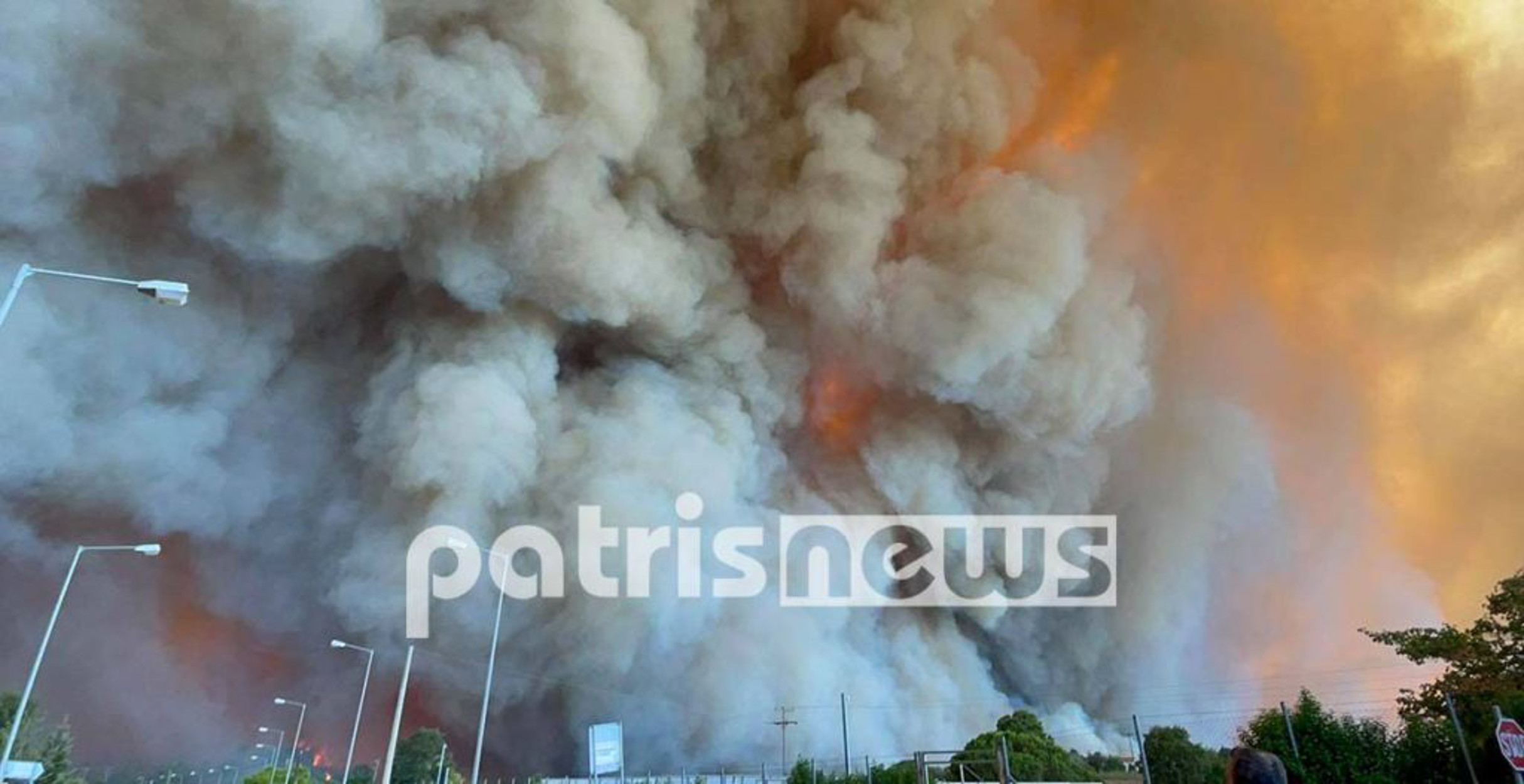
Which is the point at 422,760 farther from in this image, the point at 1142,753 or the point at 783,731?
the point at 1142,753

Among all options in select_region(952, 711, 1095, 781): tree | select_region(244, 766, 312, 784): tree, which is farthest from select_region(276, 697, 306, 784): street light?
select_region(952, 711, 1095, 781): tree

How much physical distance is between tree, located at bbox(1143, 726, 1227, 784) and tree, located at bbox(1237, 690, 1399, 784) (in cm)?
141

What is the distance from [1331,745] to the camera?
2242 cm

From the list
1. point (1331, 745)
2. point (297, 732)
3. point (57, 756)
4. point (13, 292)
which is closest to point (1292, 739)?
point (1331, 745)

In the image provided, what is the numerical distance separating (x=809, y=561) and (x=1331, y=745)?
54.8ft

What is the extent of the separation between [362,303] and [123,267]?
313 inches

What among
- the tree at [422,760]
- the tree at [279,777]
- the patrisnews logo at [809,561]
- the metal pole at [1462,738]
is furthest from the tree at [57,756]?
the metal pole at [1462,738]

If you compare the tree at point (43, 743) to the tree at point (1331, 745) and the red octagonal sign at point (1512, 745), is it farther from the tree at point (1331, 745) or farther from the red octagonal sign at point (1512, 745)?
the red octagonal sign at point (1512, 745)

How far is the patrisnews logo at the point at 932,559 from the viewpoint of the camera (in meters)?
31.7

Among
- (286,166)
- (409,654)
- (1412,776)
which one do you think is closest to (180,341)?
(286,166)

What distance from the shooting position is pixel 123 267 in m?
21.7

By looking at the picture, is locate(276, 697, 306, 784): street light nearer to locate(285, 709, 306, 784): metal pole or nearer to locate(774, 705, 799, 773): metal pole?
locate(285, 709, 306, 784): metal pole

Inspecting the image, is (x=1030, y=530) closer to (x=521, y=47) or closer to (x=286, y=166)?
(x=521, y=47)

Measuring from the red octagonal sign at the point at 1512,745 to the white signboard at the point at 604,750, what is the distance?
14176 millimetres
